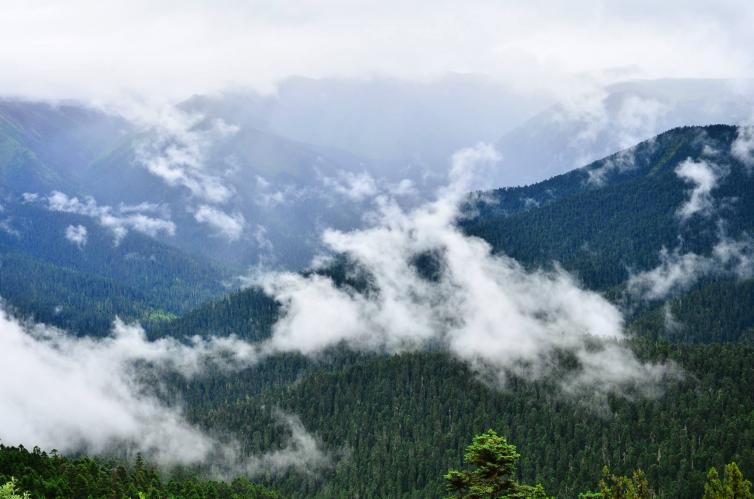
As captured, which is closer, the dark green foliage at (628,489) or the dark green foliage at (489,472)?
the dark green foliage at (489,472)

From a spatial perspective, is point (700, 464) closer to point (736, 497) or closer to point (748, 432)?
point (748, 432)

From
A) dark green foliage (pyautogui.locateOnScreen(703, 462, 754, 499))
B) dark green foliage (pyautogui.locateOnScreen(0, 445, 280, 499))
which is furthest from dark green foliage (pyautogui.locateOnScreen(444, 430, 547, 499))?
dark green foliage (pyautogui.locateOnScreen(0, 445, 280, 499))

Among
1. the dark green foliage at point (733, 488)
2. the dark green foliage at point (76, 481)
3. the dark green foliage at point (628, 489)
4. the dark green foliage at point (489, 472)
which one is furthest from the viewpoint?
the dark green foliage at point (76, 481)

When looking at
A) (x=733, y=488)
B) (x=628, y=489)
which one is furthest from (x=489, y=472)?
(x=733, y=488)

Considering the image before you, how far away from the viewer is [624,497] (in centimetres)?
5388

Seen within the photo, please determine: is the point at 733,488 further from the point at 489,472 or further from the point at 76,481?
the point at 76,481

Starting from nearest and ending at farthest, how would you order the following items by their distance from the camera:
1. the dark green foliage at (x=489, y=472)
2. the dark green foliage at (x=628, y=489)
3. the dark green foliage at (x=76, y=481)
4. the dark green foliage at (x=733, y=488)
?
1. the dark green foliage at (x=489, y=472)
2. the dark green foliage at (x=733, y=488)
3. the dark green foliage at (x=628, y=489)
4. the dark green foliage at (x=76, y=481)

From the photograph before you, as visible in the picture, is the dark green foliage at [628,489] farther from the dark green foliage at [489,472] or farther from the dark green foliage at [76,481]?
the dark green foliage at [76,481]

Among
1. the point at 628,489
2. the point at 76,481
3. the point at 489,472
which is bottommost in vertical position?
the point at 489,472

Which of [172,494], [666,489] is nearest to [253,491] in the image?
[172,494]

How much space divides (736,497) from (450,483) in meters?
20.5

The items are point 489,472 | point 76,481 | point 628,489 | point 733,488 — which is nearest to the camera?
point 489,472

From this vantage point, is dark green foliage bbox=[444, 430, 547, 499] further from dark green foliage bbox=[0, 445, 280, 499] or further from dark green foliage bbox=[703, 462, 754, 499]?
dark green foliage bbox=[0, 445, 280, 499]

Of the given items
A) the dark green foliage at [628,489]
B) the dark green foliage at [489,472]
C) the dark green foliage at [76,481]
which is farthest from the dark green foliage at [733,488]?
the dark green foliage at [76,481]
